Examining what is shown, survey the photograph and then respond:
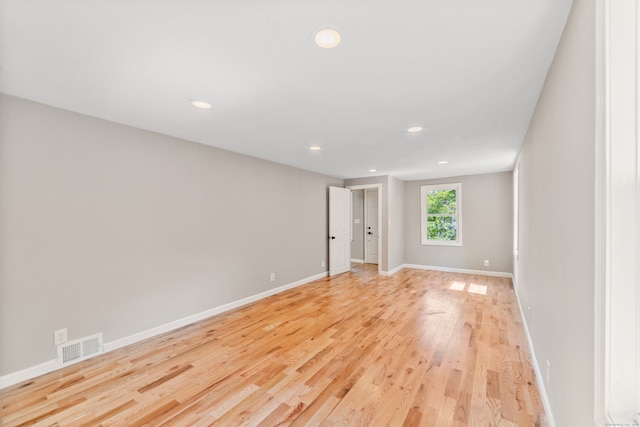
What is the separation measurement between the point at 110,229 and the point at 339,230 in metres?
4.24

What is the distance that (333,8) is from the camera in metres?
1.16

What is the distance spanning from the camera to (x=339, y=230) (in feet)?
19.4

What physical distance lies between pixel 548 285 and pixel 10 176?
13.4 ft

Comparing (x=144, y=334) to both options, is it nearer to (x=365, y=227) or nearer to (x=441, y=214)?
(x=365, y=227)

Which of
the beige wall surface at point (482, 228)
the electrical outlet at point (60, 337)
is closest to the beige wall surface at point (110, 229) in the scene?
the electrical outlet at point (60, 337)

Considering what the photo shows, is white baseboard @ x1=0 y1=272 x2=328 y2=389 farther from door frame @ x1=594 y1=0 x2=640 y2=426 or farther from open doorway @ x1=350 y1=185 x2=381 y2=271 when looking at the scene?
door frame @ x1=594 y1=0 x2=640 y2=426

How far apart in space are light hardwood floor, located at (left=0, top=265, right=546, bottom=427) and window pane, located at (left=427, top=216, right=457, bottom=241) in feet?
9.28

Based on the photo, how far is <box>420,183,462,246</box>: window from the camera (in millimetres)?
6008

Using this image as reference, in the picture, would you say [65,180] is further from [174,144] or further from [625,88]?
[625,88]

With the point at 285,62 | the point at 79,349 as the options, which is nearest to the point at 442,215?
the point at 285,62

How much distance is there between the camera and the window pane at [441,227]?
6.11m

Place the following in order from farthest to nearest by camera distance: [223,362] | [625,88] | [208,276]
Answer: [208,276], [223,362], [625,88]

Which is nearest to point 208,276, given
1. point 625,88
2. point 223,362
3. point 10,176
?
point 223,362

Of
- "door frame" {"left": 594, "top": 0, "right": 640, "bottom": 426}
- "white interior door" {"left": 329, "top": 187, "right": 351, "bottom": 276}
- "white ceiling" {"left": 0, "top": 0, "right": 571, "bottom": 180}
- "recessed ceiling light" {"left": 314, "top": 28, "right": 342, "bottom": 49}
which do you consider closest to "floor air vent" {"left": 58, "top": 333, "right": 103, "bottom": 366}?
"white ceiling" {"left": 0, "top": 0, "right": 571, "bottom": 180}
